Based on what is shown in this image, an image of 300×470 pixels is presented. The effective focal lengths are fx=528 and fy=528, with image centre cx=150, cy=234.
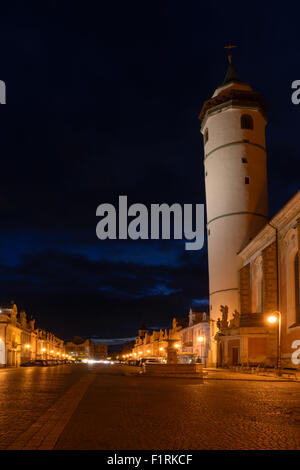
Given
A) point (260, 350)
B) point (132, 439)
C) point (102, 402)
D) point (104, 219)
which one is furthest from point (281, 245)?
point (132, 439)

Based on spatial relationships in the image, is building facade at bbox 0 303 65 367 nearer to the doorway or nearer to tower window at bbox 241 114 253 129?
the doorway

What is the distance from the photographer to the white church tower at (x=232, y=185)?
61281 mm

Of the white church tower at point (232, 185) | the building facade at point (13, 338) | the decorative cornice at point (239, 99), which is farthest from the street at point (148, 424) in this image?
the building facade at point (13, 338)

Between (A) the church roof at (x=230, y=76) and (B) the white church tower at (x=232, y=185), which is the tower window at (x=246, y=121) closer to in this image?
(B) the white church tower at (x=232, y=185)

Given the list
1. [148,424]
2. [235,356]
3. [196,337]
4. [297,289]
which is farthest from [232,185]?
[148,424]

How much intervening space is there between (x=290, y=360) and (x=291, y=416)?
97.5 ft

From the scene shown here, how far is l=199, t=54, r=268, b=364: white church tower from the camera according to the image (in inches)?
2413

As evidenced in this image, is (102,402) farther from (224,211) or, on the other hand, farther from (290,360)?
(224,211)

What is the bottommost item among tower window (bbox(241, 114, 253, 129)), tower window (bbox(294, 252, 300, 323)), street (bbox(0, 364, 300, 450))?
street (bbox(0, 364, 300, 450))

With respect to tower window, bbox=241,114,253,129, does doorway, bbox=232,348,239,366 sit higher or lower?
lower

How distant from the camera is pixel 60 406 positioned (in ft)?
47.1

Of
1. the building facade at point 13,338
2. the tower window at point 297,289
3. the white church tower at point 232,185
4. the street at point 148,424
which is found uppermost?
the white church tower at point 232,185

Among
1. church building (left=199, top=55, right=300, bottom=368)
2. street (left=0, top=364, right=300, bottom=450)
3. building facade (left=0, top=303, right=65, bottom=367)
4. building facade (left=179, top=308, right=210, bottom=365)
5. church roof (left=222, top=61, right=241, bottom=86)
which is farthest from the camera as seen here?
building facade (left=0, top=303, right=65, bottom=367)

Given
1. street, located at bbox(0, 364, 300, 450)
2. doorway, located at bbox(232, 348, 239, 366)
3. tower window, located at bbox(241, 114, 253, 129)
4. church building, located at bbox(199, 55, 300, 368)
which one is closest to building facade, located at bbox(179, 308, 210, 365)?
church building, located at bbox(199, 55, 300, 368)
